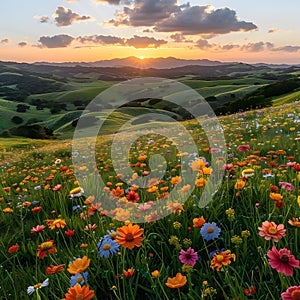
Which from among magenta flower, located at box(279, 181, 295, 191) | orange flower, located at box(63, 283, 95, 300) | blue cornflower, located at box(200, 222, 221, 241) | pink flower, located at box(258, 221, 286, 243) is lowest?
blue cornflower, located at box(200, 222, 221, 241)

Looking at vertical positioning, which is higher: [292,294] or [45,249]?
[292,294]

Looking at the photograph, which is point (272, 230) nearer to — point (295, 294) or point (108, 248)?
point (295, 294)

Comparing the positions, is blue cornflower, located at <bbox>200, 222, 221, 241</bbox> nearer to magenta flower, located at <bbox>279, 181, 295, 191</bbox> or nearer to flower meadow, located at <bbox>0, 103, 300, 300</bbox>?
flower meadow, located at <bbox>0, 103, 300, 300</bbox>

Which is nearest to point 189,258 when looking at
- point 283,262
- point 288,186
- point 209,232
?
point 209,232

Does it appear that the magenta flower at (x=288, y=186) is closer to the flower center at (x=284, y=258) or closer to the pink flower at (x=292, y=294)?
the flower center at (x=284, y=258)

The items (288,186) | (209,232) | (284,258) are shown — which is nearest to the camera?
(284,258)

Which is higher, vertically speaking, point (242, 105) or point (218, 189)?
point (218, 189)

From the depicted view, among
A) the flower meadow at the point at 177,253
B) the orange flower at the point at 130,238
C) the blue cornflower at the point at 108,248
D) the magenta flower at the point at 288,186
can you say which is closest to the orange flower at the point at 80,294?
the flower meadow at the point at 177,253

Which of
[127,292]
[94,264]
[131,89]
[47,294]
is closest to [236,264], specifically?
[127,292]

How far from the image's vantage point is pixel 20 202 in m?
4.68

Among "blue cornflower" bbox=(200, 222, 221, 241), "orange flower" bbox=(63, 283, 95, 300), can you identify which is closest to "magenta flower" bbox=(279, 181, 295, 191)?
"blue cornflower" bbox=(200, 222, 221, 241)

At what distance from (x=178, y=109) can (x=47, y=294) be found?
99198mm

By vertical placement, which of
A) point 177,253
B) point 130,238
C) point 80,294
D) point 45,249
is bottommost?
point 177,253

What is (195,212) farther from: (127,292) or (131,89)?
(131,89)
